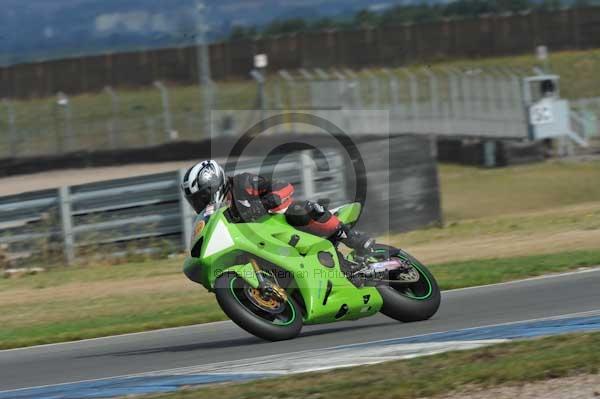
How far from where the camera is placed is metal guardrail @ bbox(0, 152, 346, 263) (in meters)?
15.9

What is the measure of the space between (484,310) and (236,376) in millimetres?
3026

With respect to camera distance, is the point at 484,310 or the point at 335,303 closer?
the point at 335,303

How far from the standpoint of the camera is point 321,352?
776 centimetres

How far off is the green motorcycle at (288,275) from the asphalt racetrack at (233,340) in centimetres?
22

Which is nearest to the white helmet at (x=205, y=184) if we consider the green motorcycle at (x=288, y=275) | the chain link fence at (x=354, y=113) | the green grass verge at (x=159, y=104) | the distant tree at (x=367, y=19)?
the green motorcycle at (x=288, y=275)

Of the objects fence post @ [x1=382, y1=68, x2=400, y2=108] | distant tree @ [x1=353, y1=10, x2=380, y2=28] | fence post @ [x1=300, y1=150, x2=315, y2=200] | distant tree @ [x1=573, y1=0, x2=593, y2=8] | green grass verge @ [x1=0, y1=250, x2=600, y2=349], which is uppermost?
distant tree @ [x1=573, y1=0, x2=593, y2=8]

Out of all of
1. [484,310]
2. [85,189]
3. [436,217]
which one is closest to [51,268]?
[85,189]

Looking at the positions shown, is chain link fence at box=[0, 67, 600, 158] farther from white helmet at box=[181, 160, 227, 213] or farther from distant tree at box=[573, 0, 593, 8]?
white helmet at box=[181, 160, 227, 213]

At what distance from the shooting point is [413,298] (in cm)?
862

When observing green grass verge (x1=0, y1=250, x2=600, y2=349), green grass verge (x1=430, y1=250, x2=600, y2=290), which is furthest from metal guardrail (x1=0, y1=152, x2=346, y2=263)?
green grass verge (x1=430, y1=250, x2=600, y2=290)

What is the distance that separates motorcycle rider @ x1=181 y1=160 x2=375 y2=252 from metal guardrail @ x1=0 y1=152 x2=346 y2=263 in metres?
7.67

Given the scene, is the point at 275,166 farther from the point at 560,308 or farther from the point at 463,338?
the point at 463,338

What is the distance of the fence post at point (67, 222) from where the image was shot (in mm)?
15789

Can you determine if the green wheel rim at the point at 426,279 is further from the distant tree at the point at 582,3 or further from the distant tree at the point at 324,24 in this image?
the distant tree at the point at 324,24
